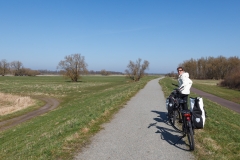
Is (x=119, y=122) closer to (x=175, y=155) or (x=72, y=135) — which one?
(x=72, y=135)

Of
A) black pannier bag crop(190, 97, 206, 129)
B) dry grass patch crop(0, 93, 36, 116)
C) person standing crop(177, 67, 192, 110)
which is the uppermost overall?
person standing crop(177, 67, 192, 110)

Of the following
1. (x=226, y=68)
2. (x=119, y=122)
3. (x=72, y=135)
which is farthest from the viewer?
(x=226, y=68)

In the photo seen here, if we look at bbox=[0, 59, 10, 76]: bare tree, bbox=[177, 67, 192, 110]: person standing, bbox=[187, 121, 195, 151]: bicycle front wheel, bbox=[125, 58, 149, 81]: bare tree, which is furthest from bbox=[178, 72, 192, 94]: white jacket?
Result: bbox=[0, 59, 10, 76]: bare tree

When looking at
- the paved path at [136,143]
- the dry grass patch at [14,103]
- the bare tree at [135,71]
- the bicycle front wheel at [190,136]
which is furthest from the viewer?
the bare tree at [135,71]

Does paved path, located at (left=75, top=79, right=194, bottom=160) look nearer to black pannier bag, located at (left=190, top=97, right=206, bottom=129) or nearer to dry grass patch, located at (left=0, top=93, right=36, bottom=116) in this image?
black pannier bag, located at (left=190, top=97, right=206, bottom=129)

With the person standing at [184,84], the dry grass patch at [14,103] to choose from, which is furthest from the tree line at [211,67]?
the person standing at [184,84]

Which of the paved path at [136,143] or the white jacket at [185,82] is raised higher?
the white jacket at [185,82]

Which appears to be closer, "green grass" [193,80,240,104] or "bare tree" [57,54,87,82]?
"green grass" [193,80,240,104]

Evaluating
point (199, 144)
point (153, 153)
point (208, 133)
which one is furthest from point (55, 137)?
point (208, 133)

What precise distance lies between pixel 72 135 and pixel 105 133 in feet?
3.39

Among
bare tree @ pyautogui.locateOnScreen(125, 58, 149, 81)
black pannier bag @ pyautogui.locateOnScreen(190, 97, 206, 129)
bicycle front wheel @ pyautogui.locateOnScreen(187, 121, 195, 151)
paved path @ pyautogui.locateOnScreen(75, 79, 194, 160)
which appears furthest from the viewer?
bare tree @ pyautogui.locateOnScreen(125, 58, 149, 81)

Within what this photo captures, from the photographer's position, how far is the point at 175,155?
494 centimetres

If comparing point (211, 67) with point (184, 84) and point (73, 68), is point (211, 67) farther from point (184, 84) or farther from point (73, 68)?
point (184, 84)

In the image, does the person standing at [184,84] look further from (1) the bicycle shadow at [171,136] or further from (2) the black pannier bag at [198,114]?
(2) the black pannier bag at [198,114]
